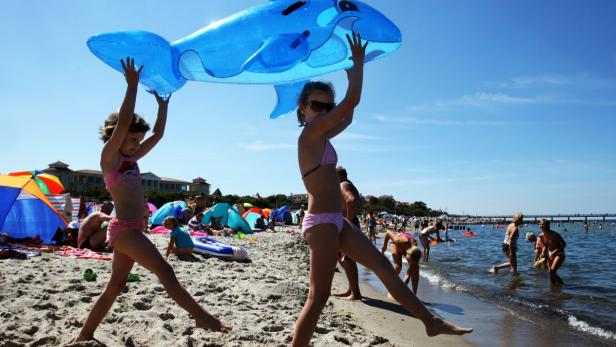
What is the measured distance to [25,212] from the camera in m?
8.95

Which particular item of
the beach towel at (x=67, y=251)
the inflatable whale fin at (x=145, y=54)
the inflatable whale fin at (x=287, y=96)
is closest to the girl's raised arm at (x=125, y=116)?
the inflatable whale fin at (x=145, y=54)

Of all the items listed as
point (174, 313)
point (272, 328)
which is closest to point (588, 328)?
point (272, 328)

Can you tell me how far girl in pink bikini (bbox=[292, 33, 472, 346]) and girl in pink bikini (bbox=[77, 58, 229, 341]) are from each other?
0.69 metres

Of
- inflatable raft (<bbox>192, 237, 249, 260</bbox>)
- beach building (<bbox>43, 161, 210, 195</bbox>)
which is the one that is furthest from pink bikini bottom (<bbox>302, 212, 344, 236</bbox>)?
beach building (<bbox>43, 161, 210, 195</bbox>)

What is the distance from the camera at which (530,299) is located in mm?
7367

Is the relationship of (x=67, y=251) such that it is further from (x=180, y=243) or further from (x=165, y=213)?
(x=165, y=213)

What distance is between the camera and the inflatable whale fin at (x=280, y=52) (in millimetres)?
2955

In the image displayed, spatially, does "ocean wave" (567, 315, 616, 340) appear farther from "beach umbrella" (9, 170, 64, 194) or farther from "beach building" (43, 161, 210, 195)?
"beach building" (43, 161, 210, 195)

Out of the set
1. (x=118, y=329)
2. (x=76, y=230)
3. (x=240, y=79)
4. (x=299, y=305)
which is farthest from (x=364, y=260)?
(x=76, y=230)

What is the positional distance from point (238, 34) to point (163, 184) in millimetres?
91781

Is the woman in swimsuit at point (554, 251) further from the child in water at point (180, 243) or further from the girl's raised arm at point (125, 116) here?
the girl's raised arm at point (125, 116)

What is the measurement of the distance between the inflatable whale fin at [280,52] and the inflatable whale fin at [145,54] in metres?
0.62

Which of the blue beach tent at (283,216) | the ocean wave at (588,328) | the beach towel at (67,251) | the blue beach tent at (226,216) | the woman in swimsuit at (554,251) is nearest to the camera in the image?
the ocean wave at (588,328)

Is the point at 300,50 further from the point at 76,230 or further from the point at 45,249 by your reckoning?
the point at 76,230
